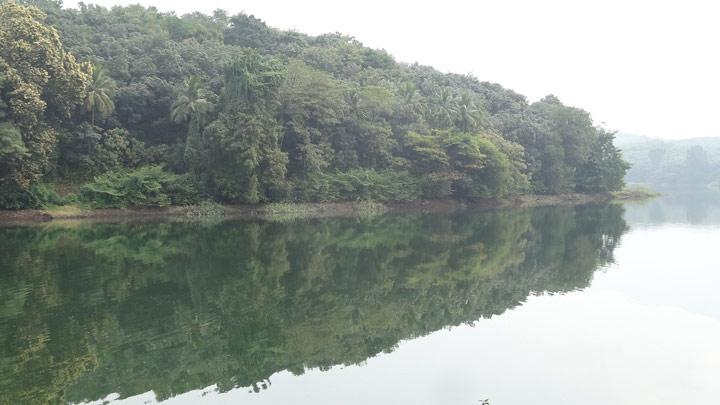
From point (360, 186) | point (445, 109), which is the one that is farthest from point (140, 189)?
point (445, 109)

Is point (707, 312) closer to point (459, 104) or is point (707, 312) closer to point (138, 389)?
point (138, 389)

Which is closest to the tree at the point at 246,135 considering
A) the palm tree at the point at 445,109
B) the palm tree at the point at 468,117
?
the palm tree at the point at 445,109

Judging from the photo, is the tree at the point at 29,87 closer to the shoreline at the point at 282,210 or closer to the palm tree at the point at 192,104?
the shoreline at the point at 282,210

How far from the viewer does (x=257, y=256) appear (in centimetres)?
2320

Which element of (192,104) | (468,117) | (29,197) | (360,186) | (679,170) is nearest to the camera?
(29,197)

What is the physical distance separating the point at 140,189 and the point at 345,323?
104 ft

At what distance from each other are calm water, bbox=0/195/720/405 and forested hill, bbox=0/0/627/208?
1321 cm

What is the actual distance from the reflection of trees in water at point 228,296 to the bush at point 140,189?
7.76m

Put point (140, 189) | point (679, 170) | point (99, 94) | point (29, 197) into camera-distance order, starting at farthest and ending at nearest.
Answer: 1. point (679, 170)
2. point (99, 94)
3. point (140, 189)
4. point (29, 197)

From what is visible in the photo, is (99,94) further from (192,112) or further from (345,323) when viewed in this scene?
(345,323)

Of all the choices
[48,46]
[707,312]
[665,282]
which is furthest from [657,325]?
[48,46]

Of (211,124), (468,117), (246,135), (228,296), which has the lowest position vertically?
(228,296)

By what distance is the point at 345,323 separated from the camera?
44.5 ft

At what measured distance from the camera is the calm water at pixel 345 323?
989cm
